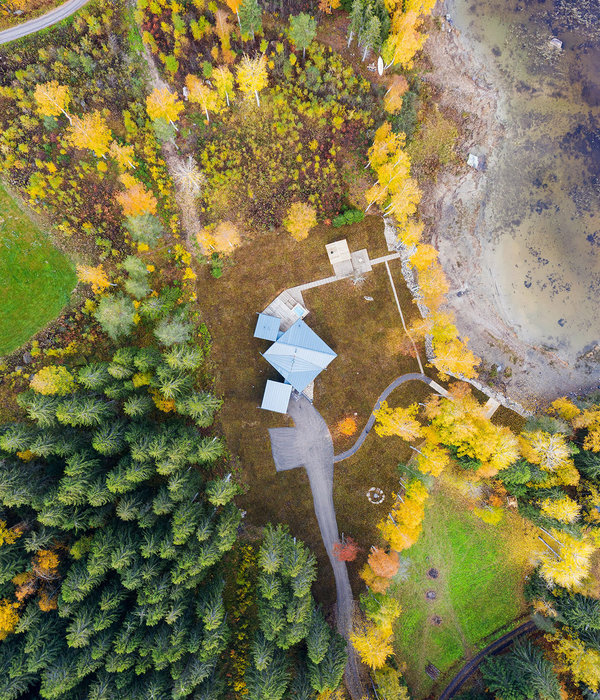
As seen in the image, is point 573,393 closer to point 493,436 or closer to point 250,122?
point 493,436

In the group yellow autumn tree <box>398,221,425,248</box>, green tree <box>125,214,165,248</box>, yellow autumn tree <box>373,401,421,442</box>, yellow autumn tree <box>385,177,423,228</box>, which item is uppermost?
green tree <box>125,214,165,248</box>

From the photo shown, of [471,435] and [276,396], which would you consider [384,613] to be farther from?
[276,396]

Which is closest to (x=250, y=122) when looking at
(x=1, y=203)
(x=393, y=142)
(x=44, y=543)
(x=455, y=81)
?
(x=393, y=142)

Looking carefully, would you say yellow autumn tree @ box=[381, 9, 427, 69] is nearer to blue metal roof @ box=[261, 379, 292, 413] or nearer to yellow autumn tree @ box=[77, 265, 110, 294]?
blue metal roof @ box=[261, 379, 292, 413]

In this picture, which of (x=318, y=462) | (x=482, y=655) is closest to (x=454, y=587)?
(x=482, y=655)

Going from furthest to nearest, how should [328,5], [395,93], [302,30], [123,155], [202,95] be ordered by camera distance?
[395,93] < [328,5] < [123,155] < [202,95] < [302,30]

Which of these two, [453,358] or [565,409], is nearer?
[453,358]

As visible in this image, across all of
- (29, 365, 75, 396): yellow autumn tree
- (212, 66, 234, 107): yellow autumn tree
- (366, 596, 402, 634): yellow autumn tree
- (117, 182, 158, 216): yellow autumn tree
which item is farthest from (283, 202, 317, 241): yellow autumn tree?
(366, 596, 402, 634): yellow autumn tree
